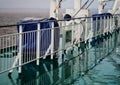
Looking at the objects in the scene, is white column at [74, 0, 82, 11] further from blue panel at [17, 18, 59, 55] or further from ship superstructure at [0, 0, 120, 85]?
blue panel at [17, 18, 59, 55]

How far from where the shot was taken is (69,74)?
7.21m

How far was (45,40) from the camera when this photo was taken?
905 cm

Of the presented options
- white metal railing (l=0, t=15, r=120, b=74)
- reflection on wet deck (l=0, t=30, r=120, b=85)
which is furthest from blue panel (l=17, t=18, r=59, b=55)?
reflection on wet deck (l=0, t=30, r=120, b=85)

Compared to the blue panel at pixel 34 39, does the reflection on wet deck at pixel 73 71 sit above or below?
below

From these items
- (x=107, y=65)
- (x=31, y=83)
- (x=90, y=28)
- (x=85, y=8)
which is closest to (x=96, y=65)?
(x=107, y=65)

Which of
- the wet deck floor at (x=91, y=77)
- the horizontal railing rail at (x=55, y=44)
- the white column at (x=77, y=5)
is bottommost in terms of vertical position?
the wet deck floor at (x=91, y=77)

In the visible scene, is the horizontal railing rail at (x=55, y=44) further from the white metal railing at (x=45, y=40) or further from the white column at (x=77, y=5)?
the white column at (x=77, y=5)

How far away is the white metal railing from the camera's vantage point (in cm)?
727

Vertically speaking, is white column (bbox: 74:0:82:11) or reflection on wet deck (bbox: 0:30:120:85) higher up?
white column (bbox: 74:0:82:11)

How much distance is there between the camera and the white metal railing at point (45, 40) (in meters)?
7.27

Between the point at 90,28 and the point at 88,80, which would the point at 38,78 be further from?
the point at 90,28

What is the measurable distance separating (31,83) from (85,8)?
8.91 metres

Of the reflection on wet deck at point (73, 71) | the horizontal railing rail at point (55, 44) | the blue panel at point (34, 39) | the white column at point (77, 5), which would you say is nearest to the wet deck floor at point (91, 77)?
the reflection on wet deck at point (73, 71)

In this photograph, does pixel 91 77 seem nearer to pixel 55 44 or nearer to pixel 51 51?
pixel 51 51
